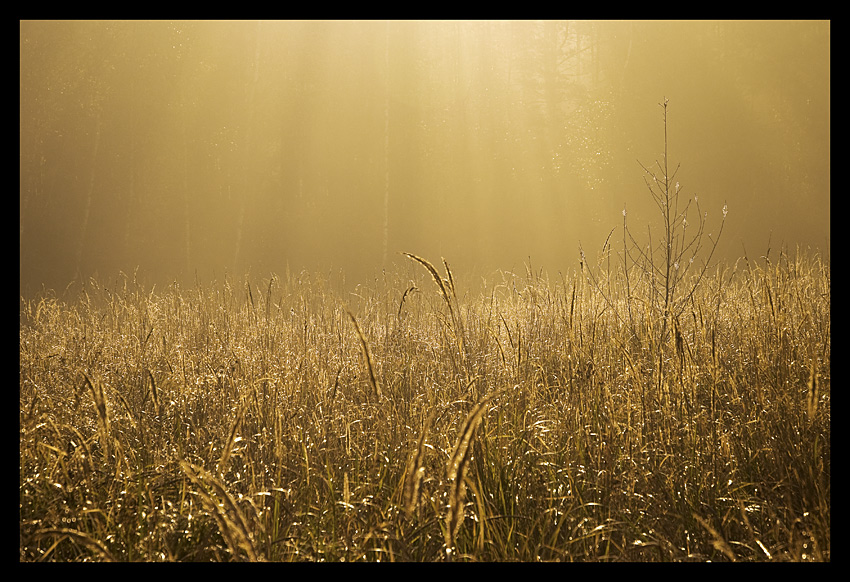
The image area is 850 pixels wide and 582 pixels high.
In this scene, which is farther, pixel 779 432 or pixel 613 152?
pixel 613 152

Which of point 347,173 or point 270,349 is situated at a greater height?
point 347,173

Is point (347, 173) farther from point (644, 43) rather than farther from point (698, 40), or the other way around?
point (698, 40)

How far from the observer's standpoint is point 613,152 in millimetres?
21281

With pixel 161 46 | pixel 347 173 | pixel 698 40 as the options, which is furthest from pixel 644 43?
pixel 161 46

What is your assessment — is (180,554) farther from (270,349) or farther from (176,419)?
(270,349)

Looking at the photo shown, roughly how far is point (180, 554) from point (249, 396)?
28.1 inches

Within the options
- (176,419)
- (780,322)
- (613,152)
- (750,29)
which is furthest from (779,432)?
(750,29)

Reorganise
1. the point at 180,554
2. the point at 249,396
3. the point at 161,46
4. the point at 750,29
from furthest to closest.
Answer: the point at 161,46 < the point at 750,29 < the point at 249,396 < the point at 180,554
